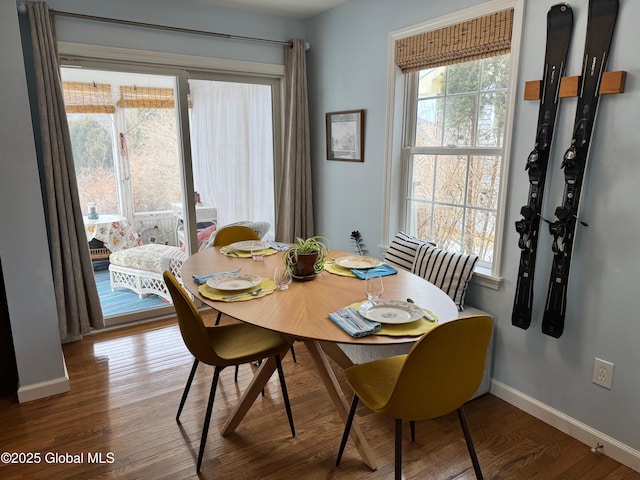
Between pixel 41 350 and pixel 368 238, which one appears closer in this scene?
pixel 41 350

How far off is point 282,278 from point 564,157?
145cm

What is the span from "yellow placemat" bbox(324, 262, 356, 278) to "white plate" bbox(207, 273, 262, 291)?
0.41 m

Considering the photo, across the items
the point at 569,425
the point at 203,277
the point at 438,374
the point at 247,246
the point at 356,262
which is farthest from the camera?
the point at 247,246

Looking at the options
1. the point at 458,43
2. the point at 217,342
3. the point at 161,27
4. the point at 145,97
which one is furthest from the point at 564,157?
the point at 145,97

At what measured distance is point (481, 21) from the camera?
244 centimetres

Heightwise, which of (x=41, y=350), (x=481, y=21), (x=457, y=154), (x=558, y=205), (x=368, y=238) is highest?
(x=481, y=21)

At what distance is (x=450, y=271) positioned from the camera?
8.56ft

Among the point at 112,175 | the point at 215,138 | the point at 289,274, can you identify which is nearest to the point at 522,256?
the point at 289,274

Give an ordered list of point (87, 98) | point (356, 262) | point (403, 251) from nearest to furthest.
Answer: point (356, 262)
point (403, 251)
point (87, 98)

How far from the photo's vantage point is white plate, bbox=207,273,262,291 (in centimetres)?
199

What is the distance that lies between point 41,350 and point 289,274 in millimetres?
1625

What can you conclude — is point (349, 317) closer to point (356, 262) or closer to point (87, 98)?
point (356, 262)

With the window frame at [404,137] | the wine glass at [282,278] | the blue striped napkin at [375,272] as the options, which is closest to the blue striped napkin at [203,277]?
the wine glass at [282,278]

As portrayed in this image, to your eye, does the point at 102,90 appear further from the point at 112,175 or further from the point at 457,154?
the point at 457,154
